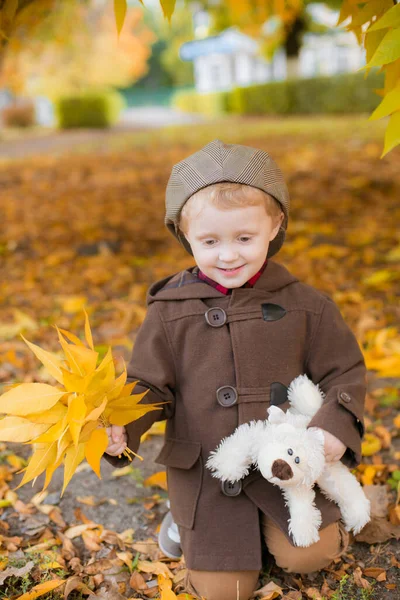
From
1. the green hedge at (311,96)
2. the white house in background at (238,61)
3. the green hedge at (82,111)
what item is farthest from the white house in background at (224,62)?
the green hedge at (82,111)

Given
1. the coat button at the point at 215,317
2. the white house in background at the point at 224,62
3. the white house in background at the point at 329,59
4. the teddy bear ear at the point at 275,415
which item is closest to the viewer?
the teddy bear ear at the point at 275,415

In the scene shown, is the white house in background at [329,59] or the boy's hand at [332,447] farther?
the white house in background at [329,59]

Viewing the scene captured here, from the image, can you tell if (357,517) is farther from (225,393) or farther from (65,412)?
(65,412)

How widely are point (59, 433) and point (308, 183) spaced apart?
636cm

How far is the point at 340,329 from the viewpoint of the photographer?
194 cm

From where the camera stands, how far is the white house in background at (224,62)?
44584 mm

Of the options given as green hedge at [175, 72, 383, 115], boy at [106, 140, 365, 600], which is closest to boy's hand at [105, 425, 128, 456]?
boy at [106, 140, 365, 600]

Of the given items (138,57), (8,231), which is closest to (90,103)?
(138,57)

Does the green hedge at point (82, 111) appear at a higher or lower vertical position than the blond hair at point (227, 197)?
lower

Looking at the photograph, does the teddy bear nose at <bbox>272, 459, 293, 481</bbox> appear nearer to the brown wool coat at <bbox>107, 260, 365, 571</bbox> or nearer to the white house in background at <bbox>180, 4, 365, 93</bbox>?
the brown wool coat at <bbox>107, 260, 365, 571</bbox>

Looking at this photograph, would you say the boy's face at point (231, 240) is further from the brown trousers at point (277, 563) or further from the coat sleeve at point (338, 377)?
the brown trousers at point (277, 563)

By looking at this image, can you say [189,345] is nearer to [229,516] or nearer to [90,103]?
[229,516]

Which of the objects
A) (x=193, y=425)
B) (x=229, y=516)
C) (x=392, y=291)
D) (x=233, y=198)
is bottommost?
(x=392, y=291)

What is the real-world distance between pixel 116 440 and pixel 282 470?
46cm
